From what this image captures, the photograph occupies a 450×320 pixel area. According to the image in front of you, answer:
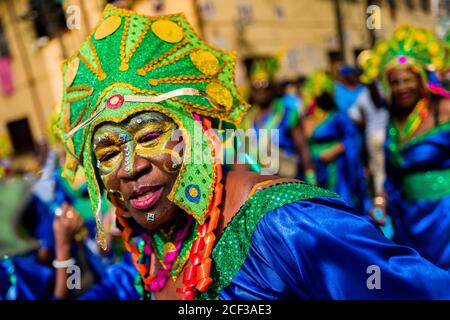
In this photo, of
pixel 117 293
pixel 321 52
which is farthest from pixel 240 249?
pixel 321 52

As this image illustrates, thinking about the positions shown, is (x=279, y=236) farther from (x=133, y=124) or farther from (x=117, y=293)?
(x=117, y=293)

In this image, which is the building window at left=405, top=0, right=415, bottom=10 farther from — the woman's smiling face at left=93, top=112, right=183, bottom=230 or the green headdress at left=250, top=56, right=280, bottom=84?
the woman's smiling face at left=93, top=112, right=183, bottom=230

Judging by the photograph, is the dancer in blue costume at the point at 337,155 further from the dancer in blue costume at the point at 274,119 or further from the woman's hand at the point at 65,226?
the woman's hand at the point at 65,226

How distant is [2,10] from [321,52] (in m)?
10.6

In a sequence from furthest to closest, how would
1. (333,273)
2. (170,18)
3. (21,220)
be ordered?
(21,220) < (170,18) < (333,273)

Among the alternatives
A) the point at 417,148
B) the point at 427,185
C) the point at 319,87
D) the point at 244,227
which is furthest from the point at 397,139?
the point at 319,87

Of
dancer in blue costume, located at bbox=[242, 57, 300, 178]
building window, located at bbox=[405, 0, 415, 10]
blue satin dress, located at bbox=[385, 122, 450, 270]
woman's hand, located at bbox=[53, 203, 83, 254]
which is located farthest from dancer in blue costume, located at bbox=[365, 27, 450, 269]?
building window, located at bbox=[405, 0, 415, 10]

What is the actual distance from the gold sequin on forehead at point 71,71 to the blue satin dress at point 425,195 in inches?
99.0

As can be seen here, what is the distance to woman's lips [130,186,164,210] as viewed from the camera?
152 centimetres

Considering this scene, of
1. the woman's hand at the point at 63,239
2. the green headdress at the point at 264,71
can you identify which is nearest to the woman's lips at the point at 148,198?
the woman's hand at the point at 63,239

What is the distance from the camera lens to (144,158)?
4.96 ft

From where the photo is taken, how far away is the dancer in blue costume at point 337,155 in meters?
5.56

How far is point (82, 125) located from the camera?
158 cm

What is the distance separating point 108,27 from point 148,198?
0.64m
